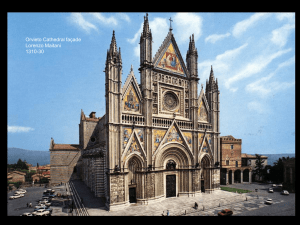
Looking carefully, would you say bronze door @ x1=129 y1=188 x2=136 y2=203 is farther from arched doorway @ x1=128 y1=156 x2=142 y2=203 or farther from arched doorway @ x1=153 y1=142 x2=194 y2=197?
arched doorway @ x1=153 y1=142 x2=194 y2=197

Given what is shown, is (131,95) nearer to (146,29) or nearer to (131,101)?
(131,101)

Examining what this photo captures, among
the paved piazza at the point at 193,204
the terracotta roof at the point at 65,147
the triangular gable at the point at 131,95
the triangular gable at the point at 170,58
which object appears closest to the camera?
the paved piazza at the point at 193,204

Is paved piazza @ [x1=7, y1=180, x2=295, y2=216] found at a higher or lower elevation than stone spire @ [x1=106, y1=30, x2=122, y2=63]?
lower

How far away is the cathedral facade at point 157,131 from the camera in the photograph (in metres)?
23.4

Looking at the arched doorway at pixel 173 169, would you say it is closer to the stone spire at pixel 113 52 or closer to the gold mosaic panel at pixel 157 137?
the gold mosaic panel at pixel 157 137

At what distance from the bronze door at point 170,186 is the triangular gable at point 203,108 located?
35.5ft

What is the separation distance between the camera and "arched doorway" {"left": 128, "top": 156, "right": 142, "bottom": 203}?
24400 mm

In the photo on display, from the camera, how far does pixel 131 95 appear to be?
25562 mm

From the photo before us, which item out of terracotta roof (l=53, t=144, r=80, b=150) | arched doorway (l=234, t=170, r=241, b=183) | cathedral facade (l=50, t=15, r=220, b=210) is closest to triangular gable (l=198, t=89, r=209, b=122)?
cathedral facade (l=50, t=15, r=220, b=210)

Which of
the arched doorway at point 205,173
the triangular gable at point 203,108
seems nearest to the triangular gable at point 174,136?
the arched doorway at point 205,173

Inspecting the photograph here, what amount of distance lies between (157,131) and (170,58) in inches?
461

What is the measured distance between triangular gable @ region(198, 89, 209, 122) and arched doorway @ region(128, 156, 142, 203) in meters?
13.3

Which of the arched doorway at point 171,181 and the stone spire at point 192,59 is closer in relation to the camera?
the arched doorway at point 171,181
